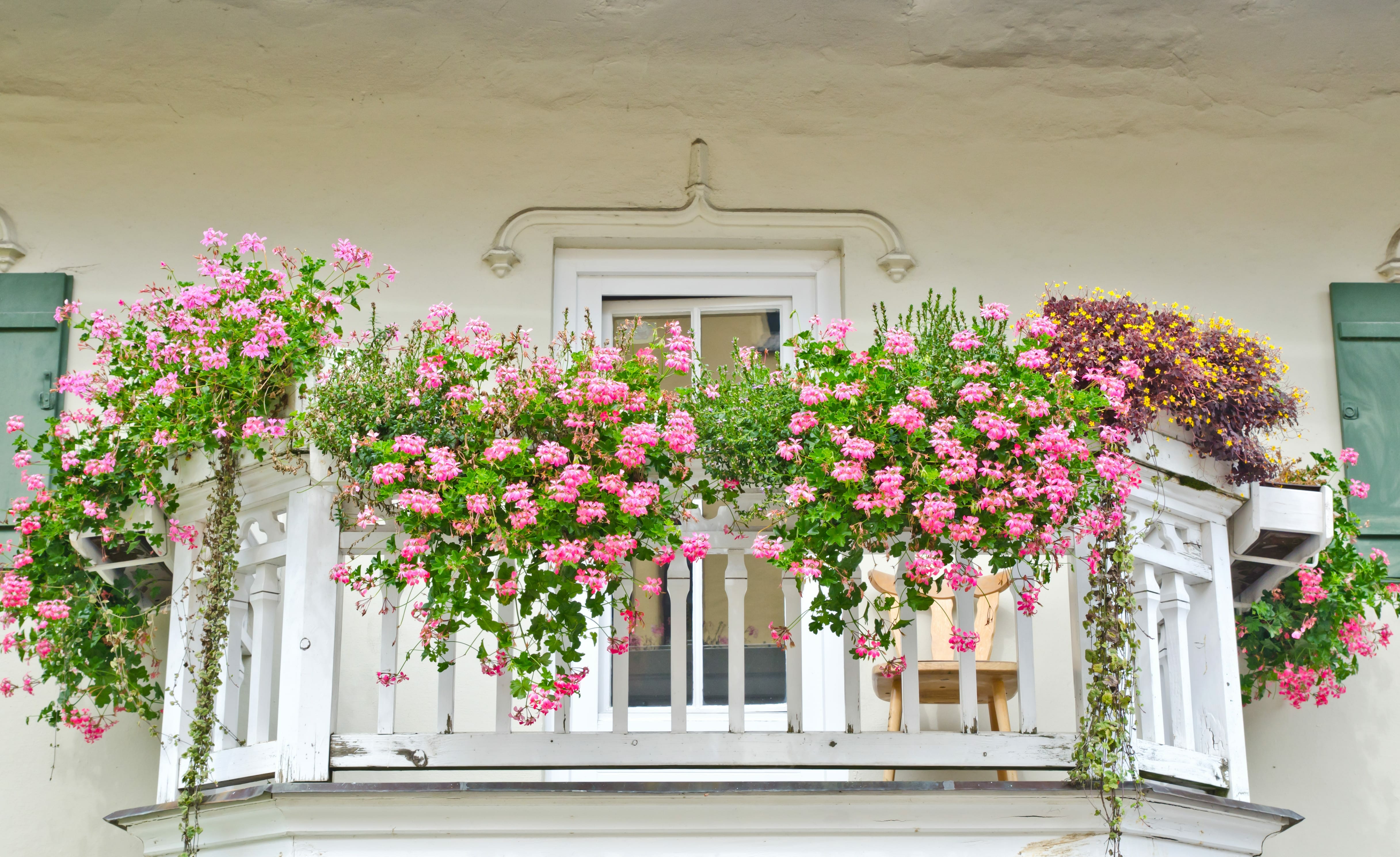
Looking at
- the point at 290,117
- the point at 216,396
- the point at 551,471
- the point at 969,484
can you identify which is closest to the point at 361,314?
the point at 290,117

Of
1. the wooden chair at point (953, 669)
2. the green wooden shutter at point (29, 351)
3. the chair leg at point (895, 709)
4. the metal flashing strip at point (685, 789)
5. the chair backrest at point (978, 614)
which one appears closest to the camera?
the metal flashing strip at point (685, 789)

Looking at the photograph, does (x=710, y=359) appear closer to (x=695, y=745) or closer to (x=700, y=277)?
(x=700, y=277)

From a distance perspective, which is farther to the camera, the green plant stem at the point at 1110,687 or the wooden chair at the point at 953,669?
the wooden chair at the point at 953,669

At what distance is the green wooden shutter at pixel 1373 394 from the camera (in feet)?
18.0

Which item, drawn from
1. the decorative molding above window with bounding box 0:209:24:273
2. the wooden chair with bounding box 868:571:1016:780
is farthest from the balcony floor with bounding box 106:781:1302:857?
the decorative molding above window with bounding box 0:209:24:273

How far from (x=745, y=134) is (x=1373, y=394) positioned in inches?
111

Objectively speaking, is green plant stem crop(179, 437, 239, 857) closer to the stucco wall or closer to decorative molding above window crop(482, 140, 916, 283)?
the stucco wall

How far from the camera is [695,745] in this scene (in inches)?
152

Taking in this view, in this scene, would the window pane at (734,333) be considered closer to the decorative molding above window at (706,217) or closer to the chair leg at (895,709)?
the decorative molding above window at (706,217)

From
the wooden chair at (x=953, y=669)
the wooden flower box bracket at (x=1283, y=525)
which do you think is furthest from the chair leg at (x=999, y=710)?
the wooden flower box bracket at (x=1283, y=525)

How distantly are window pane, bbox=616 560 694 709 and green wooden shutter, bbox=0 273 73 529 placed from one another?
2416mm

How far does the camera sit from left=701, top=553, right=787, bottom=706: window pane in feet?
17.8

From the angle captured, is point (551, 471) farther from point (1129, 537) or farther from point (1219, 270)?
point (1219, 270)

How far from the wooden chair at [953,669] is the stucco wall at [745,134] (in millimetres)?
1209
